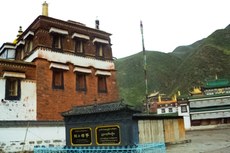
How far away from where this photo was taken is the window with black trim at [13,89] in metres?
21.6

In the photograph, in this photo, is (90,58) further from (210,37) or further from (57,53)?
(210,37)

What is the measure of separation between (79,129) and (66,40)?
12.4 meters

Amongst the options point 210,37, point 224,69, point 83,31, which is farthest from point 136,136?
point 210,37

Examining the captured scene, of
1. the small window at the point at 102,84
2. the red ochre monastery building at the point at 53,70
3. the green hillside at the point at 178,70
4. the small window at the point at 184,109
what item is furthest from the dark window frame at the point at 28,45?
the green hillside at the point at 178,70

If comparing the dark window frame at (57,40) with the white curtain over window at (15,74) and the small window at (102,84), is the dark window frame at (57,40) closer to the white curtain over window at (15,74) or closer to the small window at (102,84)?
the white curtain over window at (15,74)

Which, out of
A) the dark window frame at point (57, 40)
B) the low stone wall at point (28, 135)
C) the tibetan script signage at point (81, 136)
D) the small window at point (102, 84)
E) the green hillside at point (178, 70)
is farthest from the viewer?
the green hillside at point (178, 70)

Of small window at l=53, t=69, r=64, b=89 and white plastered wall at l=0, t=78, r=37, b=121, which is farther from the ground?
small window at l=53, t=69, r=64, b=89

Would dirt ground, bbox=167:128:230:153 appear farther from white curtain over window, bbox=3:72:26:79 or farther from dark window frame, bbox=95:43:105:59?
white curtain over window, bbox=3:72:26:79

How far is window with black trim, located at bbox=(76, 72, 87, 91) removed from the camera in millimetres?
26656

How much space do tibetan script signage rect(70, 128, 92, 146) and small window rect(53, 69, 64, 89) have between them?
8.78m


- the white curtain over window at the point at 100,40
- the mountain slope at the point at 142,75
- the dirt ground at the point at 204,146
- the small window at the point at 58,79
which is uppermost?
the mountain slope at the point at 142,75

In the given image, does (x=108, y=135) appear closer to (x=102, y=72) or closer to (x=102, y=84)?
(x=102, y=72)

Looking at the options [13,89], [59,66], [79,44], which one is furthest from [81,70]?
[13,89]

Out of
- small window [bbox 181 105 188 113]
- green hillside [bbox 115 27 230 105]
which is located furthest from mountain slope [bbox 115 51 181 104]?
small window [bbox 181 105 188 113]
